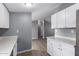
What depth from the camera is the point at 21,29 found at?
4.77 meters

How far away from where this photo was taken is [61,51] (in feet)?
8.98

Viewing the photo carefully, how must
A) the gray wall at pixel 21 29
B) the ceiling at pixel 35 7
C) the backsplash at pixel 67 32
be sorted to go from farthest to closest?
the gray wall at pixel 21 29
the ceiling at pixel 35 7
the backsplash at pixel 67 32

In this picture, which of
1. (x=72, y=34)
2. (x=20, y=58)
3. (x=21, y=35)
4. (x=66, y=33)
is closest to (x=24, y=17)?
(x=21, y=35)

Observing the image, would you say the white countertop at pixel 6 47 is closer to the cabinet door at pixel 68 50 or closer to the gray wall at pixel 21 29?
the cabinet door at pixel 68 50

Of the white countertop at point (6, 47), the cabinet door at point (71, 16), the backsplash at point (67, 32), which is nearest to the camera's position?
the white countertop at point (6, 47)

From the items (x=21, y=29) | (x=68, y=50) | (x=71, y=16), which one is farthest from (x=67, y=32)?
(x=21, y=29)

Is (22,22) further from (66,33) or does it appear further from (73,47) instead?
(73,47)

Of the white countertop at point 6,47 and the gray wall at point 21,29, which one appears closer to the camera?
the white countertop at point 6,47

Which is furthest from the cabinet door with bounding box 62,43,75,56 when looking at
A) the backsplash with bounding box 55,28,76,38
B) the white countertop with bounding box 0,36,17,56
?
the white countertop with bounding box 0,36,17,56

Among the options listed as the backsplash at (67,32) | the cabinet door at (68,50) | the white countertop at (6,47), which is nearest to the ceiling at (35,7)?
the backsplash at (67,32)

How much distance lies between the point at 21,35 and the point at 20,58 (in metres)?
4.21

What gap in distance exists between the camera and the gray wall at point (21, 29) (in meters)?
4.68

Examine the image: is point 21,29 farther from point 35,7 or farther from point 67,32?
point 67,32

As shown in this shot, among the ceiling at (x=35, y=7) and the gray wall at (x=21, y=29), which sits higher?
the ceiling at (x=35, y=7)
